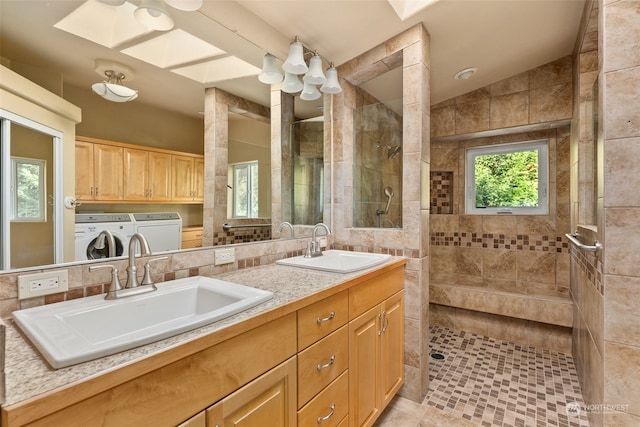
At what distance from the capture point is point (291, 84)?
1973 mm

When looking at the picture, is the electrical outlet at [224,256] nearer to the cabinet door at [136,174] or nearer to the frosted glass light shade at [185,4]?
the cabinet door at [136,174]

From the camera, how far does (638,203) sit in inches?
45.0

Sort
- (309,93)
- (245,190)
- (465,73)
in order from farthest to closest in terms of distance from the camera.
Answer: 1. (465,73)
2. (309,93)
3. (245,190)

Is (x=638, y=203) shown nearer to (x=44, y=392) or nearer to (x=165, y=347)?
(x=165, y=347)

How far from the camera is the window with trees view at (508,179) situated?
3047mm

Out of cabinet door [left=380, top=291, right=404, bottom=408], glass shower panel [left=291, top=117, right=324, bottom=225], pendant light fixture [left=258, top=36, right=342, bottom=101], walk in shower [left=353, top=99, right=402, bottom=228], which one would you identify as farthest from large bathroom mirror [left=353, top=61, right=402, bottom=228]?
cabinet door [left=380, top=291, right=404, bottom=408]

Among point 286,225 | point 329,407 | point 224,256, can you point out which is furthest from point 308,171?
point 329,407

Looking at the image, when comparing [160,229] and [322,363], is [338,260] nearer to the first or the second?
[322,363]

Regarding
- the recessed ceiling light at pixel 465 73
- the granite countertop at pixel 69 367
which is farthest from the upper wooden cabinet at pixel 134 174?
the recessed ceiling light at pixel 465 73

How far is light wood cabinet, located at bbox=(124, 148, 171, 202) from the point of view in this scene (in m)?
1.16

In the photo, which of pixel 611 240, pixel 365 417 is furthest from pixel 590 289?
pixel 365 417

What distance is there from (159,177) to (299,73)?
1.13 metres

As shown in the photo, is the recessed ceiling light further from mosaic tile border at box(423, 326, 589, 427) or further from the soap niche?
mosaic tile border at box(423, 326, 589, 427)

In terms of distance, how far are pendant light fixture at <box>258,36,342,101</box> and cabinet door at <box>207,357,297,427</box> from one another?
159 cm
